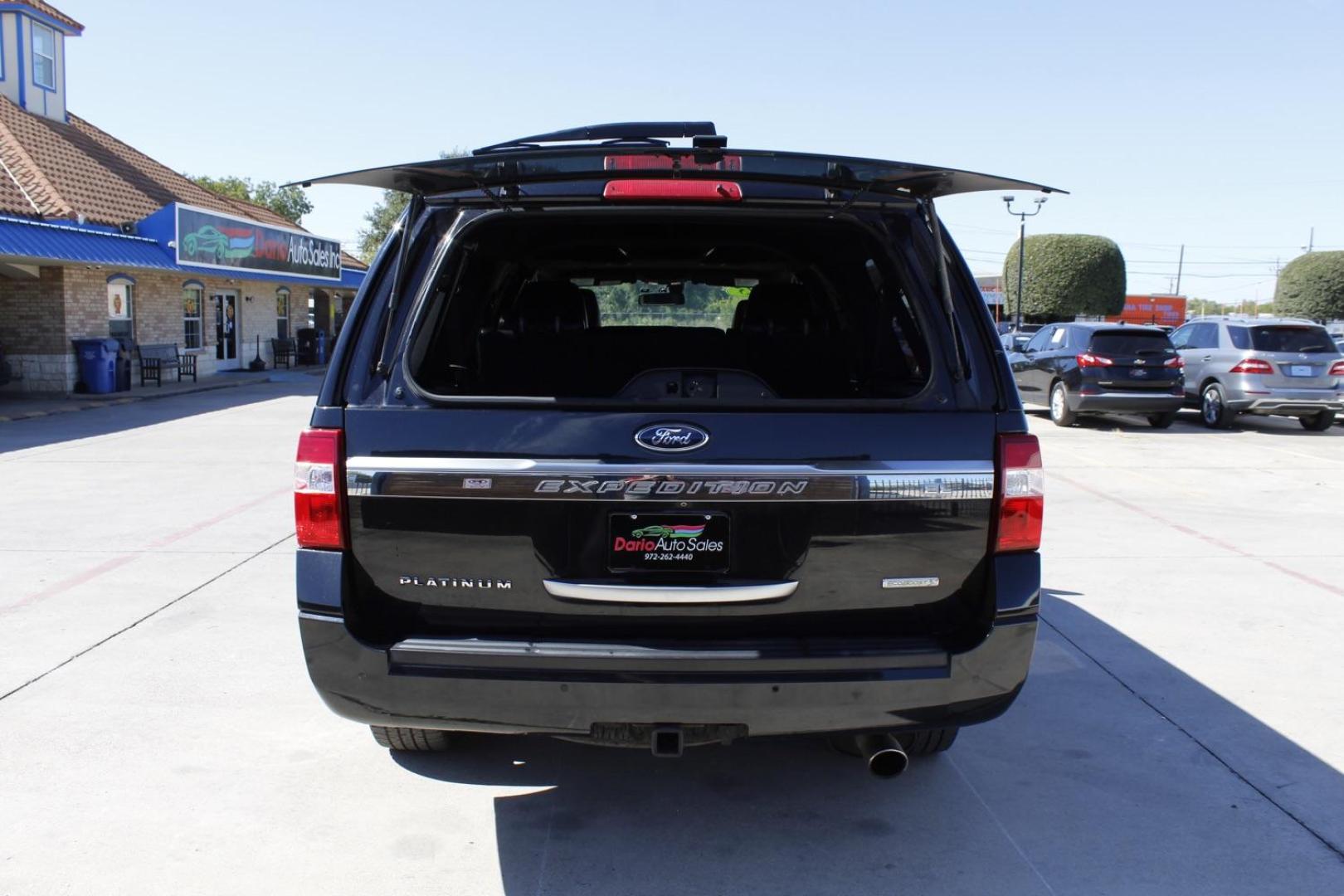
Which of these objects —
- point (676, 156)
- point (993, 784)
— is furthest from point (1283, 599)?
point (676, 156)

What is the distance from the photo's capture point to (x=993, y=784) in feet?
13.0

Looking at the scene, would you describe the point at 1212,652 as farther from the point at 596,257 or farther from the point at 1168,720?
the point at 596,257

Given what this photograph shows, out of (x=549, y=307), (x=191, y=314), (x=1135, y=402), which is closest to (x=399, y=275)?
(x=549, y=307)

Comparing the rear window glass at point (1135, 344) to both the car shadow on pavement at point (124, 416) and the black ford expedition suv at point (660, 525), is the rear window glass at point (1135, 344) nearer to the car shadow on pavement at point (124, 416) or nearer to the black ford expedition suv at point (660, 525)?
the car shadow on pavement at point (124, 416)

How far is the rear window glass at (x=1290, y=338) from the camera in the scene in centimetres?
1617

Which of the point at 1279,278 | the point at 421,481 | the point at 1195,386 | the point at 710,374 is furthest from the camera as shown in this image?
the point at 1279,278

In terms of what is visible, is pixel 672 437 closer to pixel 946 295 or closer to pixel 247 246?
pixel 946 295

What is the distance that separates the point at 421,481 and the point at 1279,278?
6478 centimetres

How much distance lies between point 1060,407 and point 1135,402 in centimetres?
126

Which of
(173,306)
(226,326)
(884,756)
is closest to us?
(884,756)

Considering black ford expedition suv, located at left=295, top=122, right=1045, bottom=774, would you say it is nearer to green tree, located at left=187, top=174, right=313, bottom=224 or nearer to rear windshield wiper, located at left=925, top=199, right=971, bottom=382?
rear windshield wiper, located at left=925, top=199, right=971, bottom=382

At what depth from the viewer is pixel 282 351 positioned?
1254 inches

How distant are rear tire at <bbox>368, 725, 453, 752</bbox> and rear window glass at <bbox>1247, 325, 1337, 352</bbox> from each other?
1579cm

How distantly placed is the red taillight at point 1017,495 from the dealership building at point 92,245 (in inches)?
664
